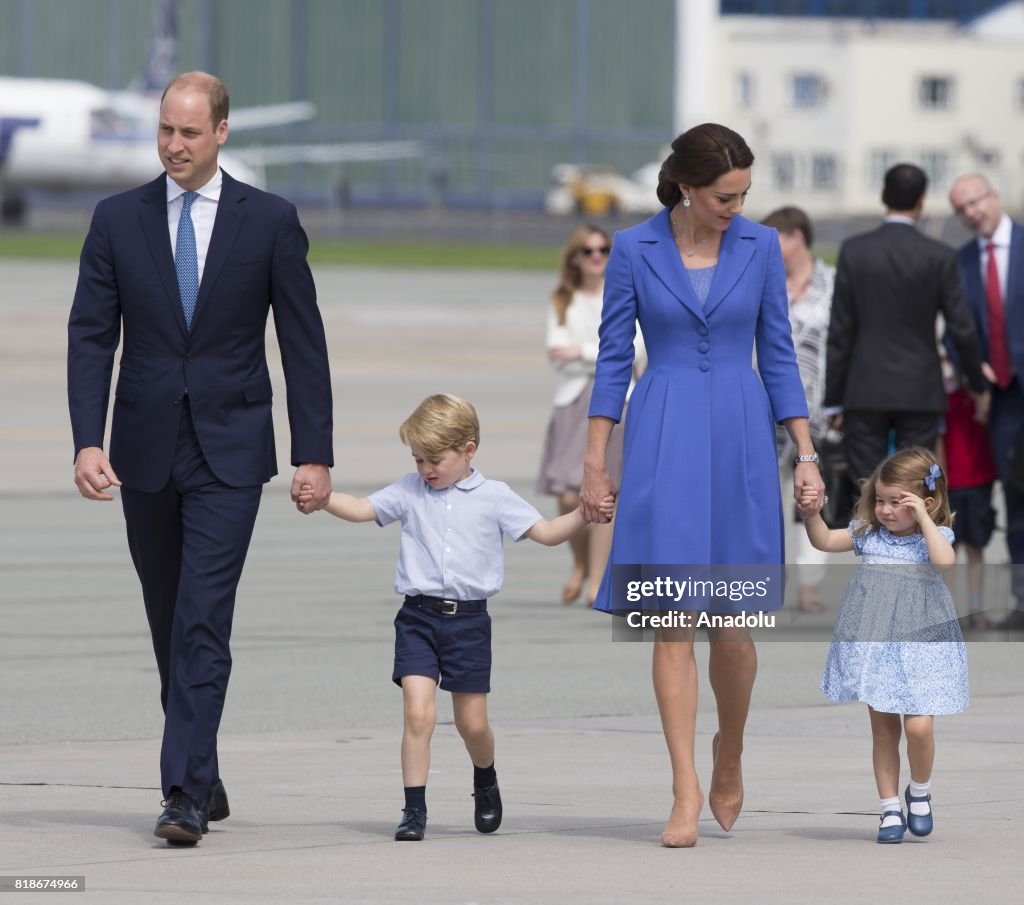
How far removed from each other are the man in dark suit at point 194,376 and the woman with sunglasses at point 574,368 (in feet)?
17.1

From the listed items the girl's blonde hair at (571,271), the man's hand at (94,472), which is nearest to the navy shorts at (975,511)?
the girl's blonde hair at (571,271)

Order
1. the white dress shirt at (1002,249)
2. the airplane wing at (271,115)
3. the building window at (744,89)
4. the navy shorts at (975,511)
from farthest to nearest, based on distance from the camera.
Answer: the building window at (744,89)
the airplane wing at (271,115)
the navy shorts at (975,511)
the white dress shirt at (1002,249)

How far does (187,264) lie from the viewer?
21.8 ft

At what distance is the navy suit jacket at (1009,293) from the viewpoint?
10844mm

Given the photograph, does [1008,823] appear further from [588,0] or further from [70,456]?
[588,0]

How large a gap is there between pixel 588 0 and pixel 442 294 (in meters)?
55.2

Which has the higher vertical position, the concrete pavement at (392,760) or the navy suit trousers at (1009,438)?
the navy suit trousers at (1009,438)

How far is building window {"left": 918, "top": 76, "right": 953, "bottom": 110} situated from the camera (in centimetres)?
9062

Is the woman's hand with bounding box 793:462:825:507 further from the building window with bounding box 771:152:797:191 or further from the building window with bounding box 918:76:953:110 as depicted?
the building window with bounding box 918:76:953:110

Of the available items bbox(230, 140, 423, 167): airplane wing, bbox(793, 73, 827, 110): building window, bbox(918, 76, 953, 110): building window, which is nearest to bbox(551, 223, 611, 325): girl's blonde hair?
bbox(230, 140, 423, 167): airplane wing

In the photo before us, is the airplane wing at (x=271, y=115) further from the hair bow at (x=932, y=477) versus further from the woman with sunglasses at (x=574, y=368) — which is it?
A: the hair bow at (x=932, y=477)

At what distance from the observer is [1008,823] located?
21.5 ft

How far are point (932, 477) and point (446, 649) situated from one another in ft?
4.50

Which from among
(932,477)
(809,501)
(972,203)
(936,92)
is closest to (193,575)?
(809,501)
